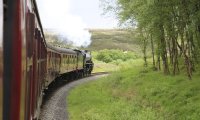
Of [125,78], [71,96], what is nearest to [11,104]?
[71,96]

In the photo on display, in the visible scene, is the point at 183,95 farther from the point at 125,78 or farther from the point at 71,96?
the point at 125,78

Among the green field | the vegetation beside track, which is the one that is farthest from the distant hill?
the vegetation beside track

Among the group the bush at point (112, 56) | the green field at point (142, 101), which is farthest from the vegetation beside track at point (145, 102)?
the bush at point (112, 56)

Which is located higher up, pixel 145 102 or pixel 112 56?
pixel 112 56

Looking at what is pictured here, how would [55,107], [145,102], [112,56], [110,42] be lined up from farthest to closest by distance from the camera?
[110,42], [112,56], [55,107], [145,102]

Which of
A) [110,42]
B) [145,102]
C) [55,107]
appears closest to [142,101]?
[145,102]

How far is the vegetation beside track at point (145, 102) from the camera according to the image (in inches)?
706

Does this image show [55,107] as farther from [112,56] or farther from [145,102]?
[112,56]

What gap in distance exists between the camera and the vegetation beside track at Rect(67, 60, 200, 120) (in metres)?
17.9

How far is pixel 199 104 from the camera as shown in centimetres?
1727

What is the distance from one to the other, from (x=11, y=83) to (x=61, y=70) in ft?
90.1

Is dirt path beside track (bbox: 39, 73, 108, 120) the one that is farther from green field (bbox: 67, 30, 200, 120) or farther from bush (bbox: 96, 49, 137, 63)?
bush (bbox: 96, 49, 137, 63)

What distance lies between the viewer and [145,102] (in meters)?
22.1

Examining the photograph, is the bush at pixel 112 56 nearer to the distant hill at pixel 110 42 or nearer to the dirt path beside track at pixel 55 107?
the distant hill at pixel 110 42
